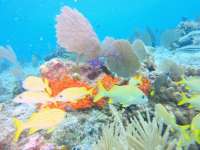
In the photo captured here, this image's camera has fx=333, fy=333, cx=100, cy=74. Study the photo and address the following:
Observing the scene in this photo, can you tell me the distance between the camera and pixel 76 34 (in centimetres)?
643

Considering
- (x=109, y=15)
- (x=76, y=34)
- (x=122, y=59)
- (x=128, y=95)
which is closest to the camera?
(x=128, y=95)

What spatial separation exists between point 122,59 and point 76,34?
4.19 feet

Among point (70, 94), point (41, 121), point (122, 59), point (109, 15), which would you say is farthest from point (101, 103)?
point (109, 15)

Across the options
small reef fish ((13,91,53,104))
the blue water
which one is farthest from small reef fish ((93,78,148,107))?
the blue water

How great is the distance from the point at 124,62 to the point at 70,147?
2065 mm

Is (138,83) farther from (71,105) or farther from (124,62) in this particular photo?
(71,105)

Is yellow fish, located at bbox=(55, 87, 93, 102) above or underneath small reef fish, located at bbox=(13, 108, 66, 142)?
above

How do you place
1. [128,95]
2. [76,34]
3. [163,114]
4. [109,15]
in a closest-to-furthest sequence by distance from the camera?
[163,114]
[128,95]
[76,34]
[109,15]

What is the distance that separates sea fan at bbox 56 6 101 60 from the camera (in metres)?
6.39

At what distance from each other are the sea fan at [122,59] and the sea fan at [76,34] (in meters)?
0.71

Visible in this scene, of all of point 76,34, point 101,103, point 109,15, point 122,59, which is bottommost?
point 101,103

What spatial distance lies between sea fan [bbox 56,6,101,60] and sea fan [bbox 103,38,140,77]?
706 millimetres

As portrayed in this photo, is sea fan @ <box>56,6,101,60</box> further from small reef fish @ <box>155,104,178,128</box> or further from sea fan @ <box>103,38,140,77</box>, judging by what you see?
small reef fish @ <box>155,104,178,128</box>

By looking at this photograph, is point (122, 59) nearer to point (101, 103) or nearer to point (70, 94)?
point (101, 103)
